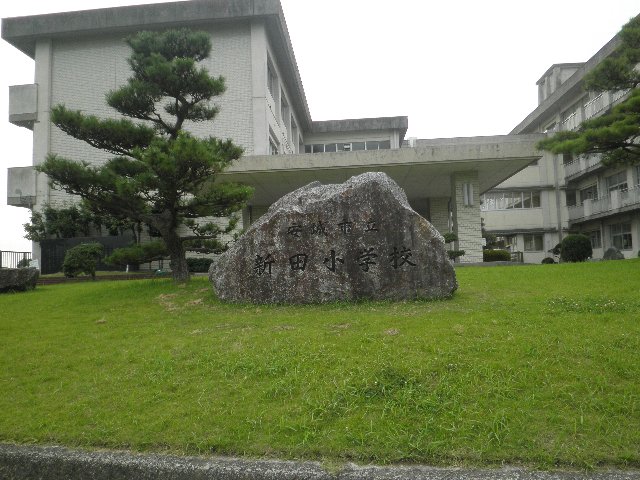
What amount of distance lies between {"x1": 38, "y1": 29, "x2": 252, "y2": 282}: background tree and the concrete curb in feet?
21.0

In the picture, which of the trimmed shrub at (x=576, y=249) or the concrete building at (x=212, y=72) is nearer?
the trimmed shrub at (x=576, y=249)

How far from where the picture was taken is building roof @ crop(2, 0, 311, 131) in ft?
66.9

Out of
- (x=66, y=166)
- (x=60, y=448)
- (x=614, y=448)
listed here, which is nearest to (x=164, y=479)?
(x=60, y=448)

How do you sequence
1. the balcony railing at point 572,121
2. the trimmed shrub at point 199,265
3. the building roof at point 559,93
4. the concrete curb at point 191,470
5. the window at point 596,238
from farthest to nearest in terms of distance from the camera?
1. the window at point 596,238
2. the balcony railing at point 572,121
3. the building roof at point 559,93
4. the trimmed shrub at point 199,265
5. the concrete curb at point 191,470

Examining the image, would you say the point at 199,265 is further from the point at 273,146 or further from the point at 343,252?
the point at 343,252

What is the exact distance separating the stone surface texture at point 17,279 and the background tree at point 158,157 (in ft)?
9.86

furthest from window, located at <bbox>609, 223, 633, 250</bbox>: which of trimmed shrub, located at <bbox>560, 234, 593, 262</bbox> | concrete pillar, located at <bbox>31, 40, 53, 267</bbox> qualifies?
concrete pillar, located at <bbox>31, 40, 53, 267</bbox>

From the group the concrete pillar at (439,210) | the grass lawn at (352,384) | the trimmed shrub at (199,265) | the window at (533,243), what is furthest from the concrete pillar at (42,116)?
the window at (533,243)

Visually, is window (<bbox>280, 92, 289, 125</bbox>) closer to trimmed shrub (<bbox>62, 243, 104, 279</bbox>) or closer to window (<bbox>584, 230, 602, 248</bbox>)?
trimmed shrub (<bbox>62, 243, 104, 279</bbox>)

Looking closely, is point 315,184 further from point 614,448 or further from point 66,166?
point 614,448

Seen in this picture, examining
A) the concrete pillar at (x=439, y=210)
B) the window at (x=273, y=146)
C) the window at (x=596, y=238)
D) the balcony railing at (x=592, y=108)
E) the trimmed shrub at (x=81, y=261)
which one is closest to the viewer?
the trimmed shrub at (x=81, y=261)

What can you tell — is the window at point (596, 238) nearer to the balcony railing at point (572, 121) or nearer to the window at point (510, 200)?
the window at point (510, 200)

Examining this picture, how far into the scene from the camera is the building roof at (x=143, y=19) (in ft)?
66.9

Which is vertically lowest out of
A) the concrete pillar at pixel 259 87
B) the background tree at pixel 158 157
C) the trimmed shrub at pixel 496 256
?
the trimmed shrub at pixel 496 256
